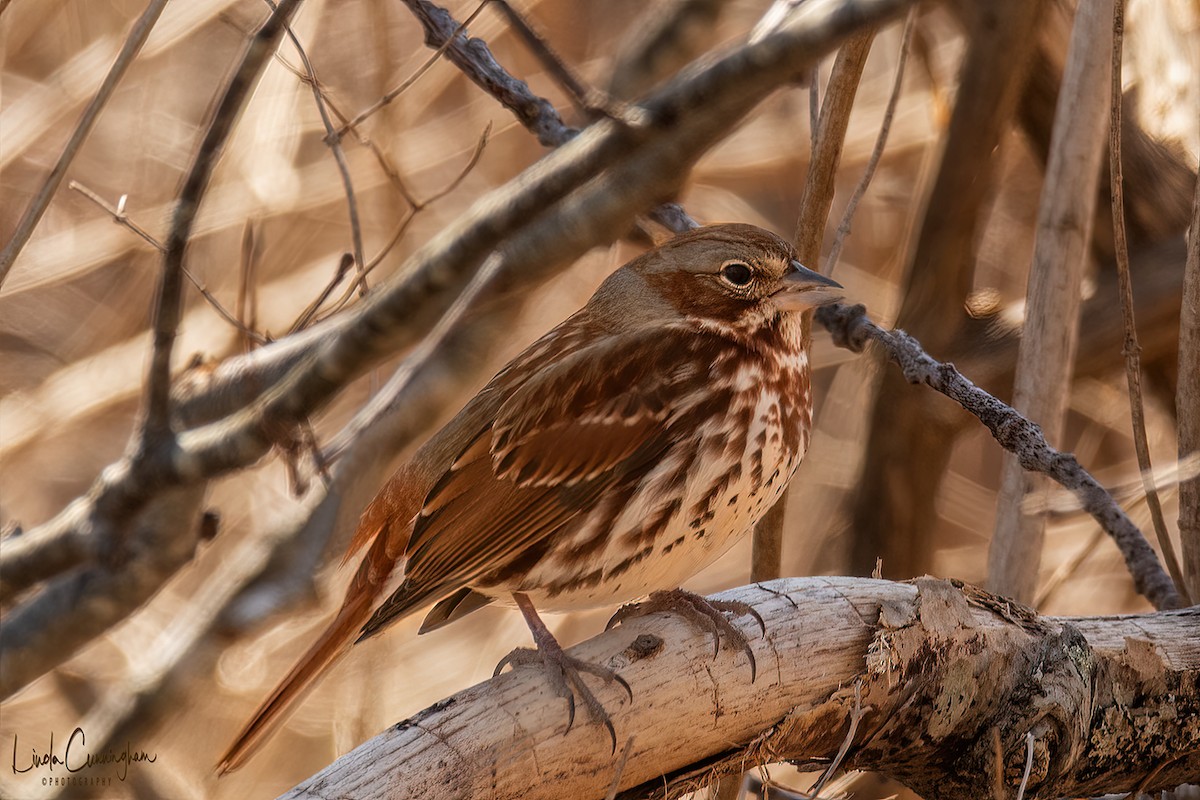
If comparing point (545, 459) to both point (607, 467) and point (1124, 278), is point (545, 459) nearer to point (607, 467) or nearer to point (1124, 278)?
point (607, 467)

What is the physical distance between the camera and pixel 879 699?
2.68 meters

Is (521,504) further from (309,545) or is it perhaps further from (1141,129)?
(1141,129)

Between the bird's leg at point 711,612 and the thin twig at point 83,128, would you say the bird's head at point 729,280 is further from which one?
the thin twig at point 83,128

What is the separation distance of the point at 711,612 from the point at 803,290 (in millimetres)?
828

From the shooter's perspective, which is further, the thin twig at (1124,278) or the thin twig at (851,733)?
the thin twig at (1124,278)

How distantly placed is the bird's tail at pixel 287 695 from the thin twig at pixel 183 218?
0.62 m

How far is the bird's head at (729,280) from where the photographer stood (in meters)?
3.15

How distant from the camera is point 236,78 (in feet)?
8.43

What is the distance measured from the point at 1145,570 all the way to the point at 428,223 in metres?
3.68

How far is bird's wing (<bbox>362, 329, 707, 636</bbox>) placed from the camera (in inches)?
114

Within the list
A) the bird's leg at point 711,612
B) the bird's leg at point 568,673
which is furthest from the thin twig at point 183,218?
the bird's leg at point 711,612
